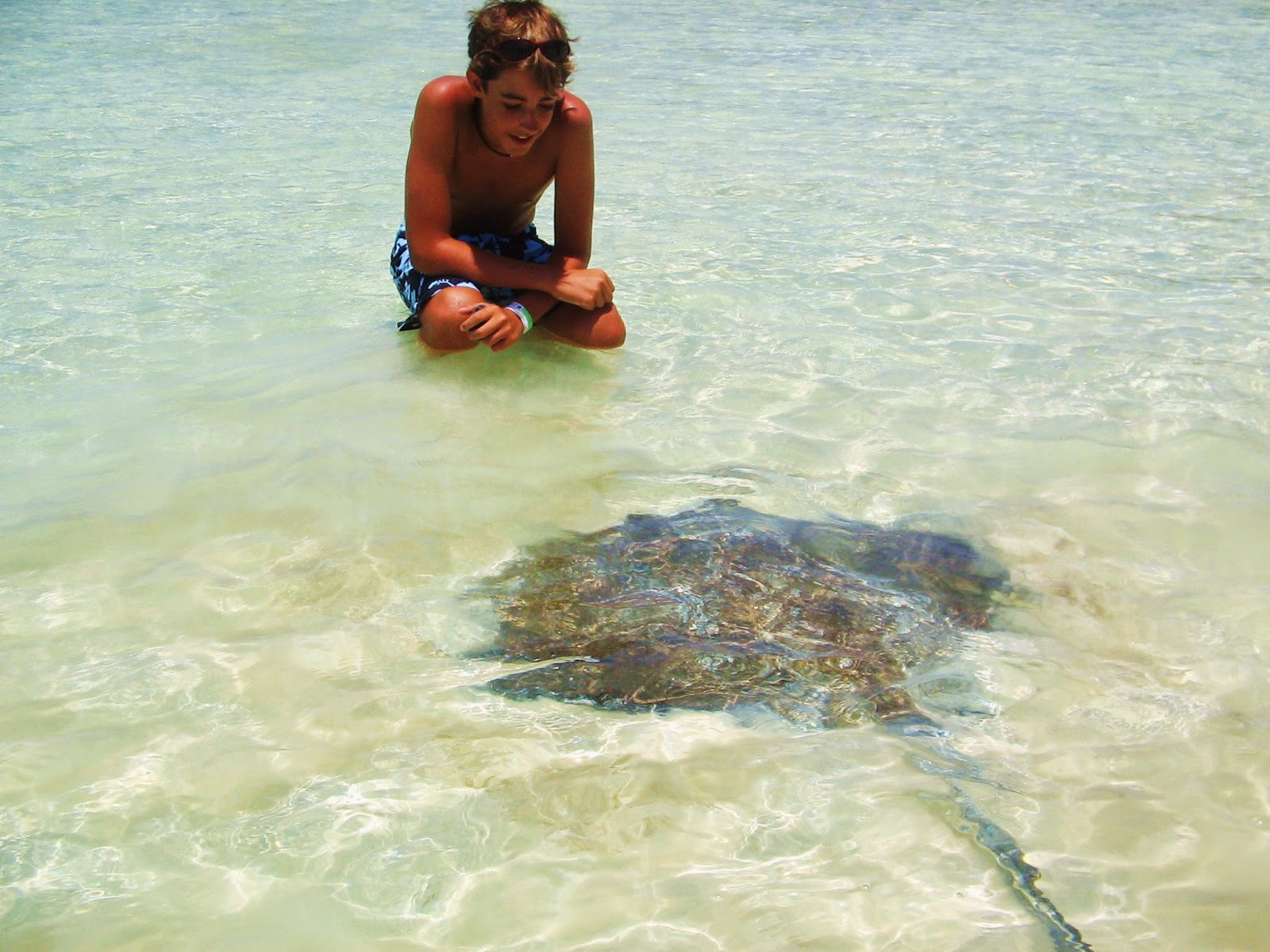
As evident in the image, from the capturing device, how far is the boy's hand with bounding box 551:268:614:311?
3863 mm

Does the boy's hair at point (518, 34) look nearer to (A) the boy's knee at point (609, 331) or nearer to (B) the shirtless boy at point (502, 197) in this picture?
(B) the shirtless boy at point (502, 197)

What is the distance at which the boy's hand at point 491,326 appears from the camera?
364cm

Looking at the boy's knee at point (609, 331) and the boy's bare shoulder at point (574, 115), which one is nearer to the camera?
the boy's bare shoulder at point (574, 115)

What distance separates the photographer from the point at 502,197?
4.08 meters

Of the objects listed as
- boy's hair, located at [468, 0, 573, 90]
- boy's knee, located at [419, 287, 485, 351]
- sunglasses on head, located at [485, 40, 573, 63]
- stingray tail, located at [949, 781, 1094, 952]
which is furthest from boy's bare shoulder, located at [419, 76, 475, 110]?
stingray tail, located at [949, 781, 1094, 952]

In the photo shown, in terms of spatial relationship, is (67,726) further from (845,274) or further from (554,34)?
(845,274)

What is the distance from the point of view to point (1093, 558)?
2.83 meters

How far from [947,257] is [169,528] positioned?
143 inches

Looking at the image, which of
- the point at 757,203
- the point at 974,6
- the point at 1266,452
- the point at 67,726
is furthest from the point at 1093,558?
the point at 974,6

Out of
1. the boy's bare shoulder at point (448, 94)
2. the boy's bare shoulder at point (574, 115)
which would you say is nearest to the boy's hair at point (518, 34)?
the boy's bare shoulder at point (448, 94)

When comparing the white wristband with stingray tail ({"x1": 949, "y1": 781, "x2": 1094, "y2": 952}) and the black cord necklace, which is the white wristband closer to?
the black cord necklace

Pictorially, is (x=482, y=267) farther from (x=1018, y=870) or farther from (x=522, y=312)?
(x=1018, y=870)

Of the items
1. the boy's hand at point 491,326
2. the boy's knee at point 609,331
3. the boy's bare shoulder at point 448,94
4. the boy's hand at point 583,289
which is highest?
the boy's bare shoulder at point 448,94

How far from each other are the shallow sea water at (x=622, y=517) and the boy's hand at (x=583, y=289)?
0.87 ft
